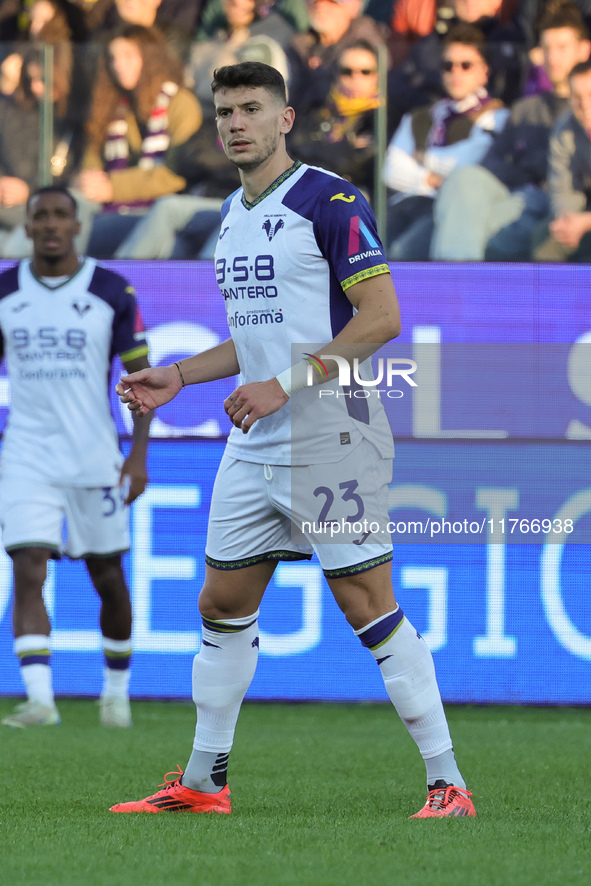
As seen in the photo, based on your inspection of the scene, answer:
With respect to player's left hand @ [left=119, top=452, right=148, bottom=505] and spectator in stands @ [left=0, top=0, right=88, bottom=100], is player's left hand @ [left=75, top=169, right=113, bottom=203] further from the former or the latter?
player's left hand @ [left=119, top=452, right=148, bottom=505]

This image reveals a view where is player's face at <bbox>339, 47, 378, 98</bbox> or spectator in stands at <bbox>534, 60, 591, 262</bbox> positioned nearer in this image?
spectator in stands at <bbox>534, 60, 591, 262</bbox>

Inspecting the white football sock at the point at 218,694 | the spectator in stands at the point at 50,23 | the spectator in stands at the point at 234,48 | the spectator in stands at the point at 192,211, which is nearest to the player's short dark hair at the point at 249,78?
the white football sock at the point at 218,694

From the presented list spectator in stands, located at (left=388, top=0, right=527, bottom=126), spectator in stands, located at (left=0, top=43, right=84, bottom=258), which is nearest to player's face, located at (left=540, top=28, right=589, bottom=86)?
spectator in stands, located at (left=388, top=0, right=527, bottom=126)

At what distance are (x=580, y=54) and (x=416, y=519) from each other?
8.77ft

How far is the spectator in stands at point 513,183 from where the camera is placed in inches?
258

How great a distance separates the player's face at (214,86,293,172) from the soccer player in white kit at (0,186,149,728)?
223 cm

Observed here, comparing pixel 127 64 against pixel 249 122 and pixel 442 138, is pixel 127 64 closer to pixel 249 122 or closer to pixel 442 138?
pixel 442 138

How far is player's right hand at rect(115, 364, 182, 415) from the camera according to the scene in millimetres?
3297

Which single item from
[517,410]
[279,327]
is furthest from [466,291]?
[279,327]

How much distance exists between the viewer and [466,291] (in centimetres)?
625

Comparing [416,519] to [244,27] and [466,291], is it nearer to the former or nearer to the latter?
[466,291]

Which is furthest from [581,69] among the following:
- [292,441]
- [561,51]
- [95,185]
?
[292,441]

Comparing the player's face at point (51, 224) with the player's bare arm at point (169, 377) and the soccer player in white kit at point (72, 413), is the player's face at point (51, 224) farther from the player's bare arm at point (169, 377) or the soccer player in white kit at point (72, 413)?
the player's bare arm at point (169, 377)

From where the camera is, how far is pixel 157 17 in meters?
7.43
